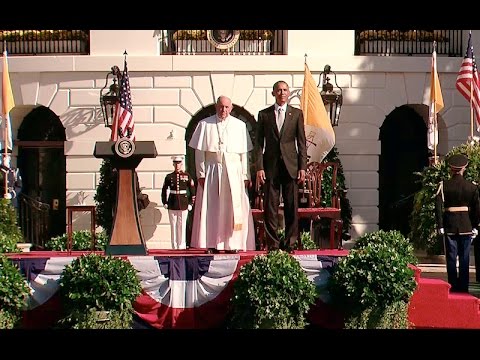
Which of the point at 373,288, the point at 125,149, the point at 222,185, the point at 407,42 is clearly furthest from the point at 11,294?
the point at 407,42

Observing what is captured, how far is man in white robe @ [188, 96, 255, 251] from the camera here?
13.7m

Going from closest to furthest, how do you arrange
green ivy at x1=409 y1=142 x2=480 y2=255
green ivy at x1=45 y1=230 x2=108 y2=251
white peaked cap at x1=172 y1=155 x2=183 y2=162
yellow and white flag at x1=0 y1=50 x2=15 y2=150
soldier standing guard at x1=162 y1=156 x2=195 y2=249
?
green ivy at x1=45 y1=230 x2=108 y2=251
green ivy at x1=409 y1=142 x2=480 y2=255
soldier standing guard at x1=162 y1=156 x2=195 y2=249
white peaked cap at x1=172 y1=155 x2=183 y2=162
yellow and white flag at x1=0 y1=50 x2=15 y2=150

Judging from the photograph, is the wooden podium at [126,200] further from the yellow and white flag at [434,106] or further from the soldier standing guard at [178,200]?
the yellow and white flag at [434,106]

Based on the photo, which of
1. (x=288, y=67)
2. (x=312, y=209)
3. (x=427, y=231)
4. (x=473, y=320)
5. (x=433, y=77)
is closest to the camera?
(x=473, y=320)

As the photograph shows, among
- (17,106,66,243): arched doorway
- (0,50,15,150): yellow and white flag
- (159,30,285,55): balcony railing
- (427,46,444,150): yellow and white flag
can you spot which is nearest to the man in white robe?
(0,50,15,150): yellow and white flag

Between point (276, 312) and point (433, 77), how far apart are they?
1179 centimetres

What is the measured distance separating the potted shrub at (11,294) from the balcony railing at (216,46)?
42.0 feet

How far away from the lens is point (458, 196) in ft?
48.1

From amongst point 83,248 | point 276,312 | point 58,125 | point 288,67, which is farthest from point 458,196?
point 58,125

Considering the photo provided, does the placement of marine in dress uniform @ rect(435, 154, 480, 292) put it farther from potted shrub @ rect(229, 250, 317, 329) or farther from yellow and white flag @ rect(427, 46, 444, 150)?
yellow and white flag @ rect(427, 46, 444, 150)

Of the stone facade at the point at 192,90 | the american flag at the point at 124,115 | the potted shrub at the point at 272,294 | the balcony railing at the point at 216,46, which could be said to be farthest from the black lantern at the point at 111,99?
the potted shrub at the point at 272,294

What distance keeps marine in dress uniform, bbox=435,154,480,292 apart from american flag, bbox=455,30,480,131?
8524 mm

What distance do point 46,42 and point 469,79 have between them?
8930 millimetres

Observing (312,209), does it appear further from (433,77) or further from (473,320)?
(433,77)
